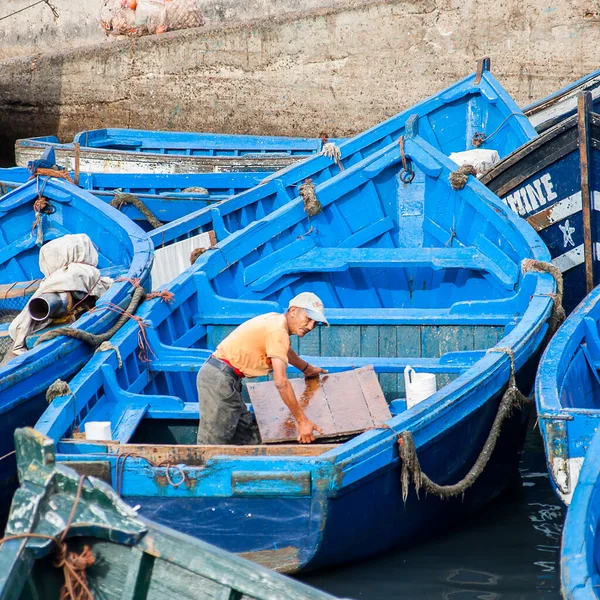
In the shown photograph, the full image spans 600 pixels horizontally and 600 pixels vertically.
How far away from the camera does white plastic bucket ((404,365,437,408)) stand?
228 inches

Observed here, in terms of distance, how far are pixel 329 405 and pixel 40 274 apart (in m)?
4.01

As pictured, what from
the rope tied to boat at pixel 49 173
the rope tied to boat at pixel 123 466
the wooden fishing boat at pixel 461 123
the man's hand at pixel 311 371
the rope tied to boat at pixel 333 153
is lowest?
the rope tied to boat at pixel 123 466

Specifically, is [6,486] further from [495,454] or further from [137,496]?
[495,454]

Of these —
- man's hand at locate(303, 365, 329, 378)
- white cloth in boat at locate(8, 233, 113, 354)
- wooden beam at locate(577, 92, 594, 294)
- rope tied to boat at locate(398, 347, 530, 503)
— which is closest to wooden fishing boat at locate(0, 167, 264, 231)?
white cloth in boat at locate(8, 233, 113, 354)

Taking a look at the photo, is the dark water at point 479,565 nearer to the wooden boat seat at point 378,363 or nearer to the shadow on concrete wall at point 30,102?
the wooden boat seat at point 378,363

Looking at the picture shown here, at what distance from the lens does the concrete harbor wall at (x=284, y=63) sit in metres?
14.3

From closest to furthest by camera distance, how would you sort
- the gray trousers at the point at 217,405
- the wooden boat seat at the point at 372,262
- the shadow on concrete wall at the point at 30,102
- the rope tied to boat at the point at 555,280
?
the gray trousers at the point at 217,405, the rope tied to boat at the point at 555,280, the wooden boat seat at the point at 372,262, the shadow on concrete wall at the point at 30,102

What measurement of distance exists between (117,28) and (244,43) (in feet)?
7.76

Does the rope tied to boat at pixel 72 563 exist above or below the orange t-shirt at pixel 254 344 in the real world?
below

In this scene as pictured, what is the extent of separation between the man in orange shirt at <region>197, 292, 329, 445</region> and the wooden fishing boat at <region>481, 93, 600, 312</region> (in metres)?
3.18

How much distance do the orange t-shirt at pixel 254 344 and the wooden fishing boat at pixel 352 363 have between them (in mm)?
455

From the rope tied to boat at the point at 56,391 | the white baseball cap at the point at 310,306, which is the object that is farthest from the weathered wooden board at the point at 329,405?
the rope tied to boat at the point at 56,391

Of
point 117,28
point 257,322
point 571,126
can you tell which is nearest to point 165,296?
point 257,322

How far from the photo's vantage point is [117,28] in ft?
54.1
